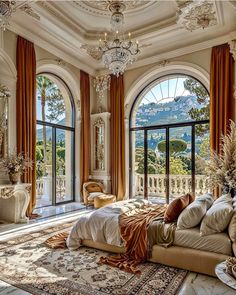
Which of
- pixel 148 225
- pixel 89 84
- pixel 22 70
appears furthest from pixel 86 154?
pixel 148 225

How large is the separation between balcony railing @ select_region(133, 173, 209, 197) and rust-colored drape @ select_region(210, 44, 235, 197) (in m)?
0.72

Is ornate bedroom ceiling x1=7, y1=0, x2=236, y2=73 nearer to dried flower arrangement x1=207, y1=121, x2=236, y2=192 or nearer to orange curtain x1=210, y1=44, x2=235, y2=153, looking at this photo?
orange curtain x1=210, y1=44, x2=235, y2=153

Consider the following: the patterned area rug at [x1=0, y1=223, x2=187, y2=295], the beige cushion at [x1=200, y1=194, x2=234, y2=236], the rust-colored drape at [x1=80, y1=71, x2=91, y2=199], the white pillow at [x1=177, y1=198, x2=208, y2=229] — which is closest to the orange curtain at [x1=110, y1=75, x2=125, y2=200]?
the rust-colored drape at [x1=80, y1=71, x2=91, y2=199]

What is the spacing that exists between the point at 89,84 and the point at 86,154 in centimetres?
221

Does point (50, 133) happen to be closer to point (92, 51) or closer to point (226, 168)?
point (92, 51)

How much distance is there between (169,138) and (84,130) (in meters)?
2.51

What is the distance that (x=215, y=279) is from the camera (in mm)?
2605

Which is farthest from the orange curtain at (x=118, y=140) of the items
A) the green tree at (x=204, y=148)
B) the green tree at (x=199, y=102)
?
the green tree at (x=204, y=148)

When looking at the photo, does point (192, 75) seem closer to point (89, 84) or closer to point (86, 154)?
point (89, 84)

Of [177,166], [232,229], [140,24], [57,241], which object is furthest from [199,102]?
[57,241]

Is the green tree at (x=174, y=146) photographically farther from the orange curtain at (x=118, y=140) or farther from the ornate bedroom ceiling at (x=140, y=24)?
the ornate bedroom ceiling at (x=140, y=24)

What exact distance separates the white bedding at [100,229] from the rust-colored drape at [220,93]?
3.19 metres

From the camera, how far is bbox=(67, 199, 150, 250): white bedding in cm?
330

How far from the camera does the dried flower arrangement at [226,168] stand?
4.75 m
